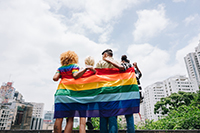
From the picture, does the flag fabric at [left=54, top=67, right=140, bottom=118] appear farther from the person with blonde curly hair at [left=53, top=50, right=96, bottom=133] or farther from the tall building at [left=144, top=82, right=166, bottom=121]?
the tall building at [left=144, top=82, right=166, bottom=121]

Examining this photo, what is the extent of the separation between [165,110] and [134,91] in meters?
32.1

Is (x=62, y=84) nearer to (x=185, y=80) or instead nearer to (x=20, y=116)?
(x=20, y=116)

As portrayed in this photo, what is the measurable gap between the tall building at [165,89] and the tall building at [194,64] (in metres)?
13.0

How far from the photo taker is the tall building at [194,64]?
8962 centimetres

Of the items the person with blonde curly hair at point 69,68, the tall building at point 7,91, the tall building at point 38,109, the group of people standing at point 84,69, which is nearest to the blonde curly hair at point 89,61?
the group of people standing at point 84,69

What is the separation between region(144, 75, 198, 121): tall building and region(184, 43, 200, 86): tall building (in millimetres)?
13009

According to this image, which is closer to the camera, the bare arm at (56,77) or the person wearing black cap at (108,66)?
the person wearing black cap at (108,66)

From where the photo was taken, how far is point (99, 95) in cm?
257

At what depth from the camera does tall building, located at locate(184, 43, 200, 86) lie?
89.6 m

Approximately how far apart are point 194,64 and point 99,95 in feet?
364

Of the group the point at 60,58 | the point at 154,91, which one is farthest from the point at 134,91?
the point at 154,91

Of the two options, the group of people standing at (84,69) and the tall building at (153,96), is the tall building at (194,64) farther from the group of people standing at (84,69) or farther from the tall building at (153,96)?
the group of people standing at (84,69)

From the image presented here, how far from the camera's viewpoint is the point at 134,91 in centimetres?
260

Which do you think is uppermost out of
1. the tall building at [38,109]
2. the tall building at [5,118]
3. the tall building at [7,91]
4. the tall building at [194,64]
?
the tall building at [194,64]
